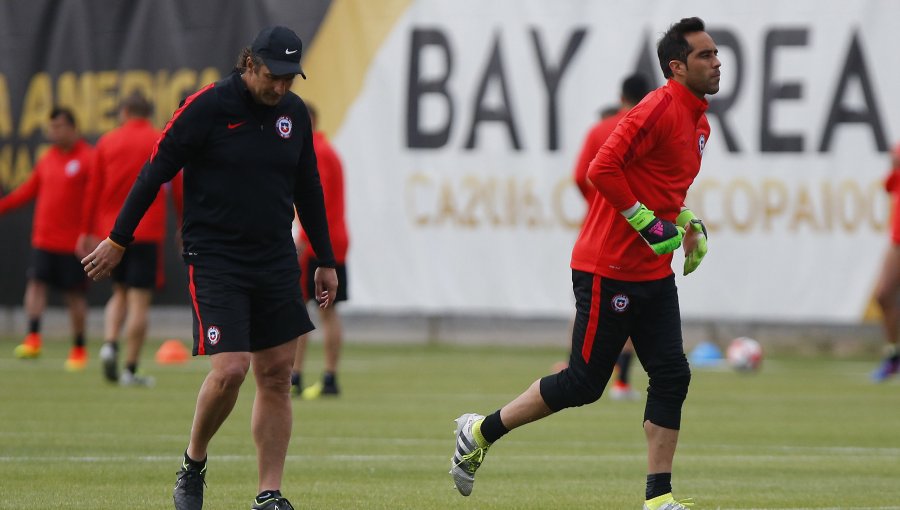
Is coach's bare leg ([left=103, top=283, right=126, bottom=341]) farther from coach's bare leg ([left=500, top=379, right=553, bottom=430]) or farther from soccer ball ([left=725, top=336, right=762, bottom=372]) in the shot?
coach's bare leg ([left=500, top=379, right=553, bottom=430])

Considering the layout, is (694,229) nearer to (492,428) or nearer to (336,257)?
(492,428)

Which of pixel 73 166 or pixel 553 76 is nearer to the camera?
pixel 73 166

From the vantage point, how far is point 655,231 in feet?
Answer: 23.2

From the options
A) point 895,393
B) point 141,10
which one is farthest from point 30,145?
point 895,393

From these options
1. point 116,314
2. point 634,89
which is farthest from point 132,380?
point 634,89

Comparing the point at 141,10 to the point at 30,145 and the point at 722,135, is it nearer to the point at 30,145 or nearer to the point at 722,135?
the point at 30,145

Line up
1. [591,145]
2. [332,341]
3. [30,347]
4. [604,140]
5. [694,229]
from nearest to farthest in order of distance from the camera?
1. [694,229]
2. [604,140]
3. [591,145]
4. [332,341]
5. [30,347]

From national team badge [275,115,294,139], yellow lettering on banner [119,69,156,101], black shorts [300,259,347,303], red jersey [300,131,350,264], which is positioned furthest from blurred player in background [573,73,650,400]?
yellow lettering on banner [119,69,156,101]

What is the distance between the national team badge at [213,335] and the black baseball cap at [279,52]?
112 centimetres

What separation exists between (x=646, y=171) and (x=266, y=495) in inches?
88.9

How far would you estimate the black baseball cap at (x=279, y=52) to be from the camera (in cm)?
673

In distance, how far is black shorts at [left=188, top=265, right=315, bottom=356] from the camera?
6.86 m

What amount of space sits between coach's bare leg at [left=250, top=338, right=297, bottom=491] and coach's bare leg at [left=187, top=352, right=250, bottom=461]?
0.51ft

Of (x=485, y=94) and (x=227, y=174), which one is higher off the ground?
(x=485, y=94)
